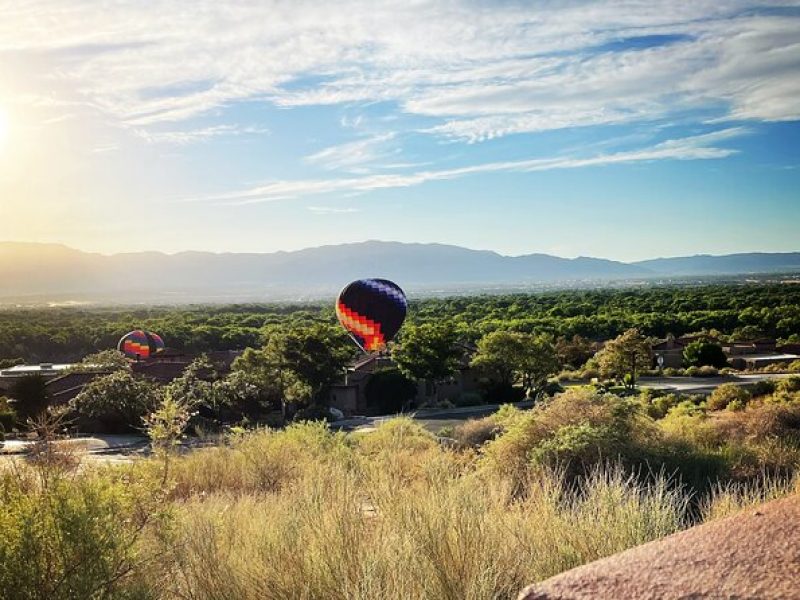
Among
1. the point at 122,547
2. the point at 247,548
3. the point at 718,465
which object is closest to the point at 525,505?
the point at 247,548

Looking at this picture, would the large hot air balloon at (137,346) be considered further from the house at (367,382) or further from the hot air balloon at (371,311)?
the house at (367,382)

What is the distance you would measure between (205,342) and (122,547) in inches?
3140

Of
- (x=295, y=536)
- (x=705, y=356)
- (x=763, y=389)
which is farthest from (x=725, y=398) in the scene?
(x=295, y=536)

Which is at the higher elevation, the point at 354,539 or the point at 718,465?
the point at 354,539

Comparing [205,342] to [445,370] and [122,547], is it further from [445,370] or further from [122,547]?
[122,547]

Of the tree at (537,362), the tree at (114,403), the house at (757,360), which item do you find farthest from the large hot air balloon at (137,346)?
the house at (757,360)

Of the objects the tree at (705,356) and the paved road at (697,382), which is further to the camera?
the tree at (705,356)

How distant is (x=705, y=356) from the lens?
183 feet

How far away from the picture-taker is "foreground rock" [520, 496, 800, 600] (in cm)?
254

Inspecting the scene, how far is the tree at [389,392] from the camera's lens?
4594 cm

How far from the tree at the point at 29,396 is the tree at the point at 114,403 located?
2.51 meters

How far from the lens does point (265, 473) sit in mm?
13023

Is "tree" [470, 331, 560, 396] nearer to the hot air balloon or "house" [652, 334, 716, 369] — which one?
the hot air balloon

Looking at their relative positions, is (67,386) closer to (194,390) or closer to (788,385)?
(194,390)
